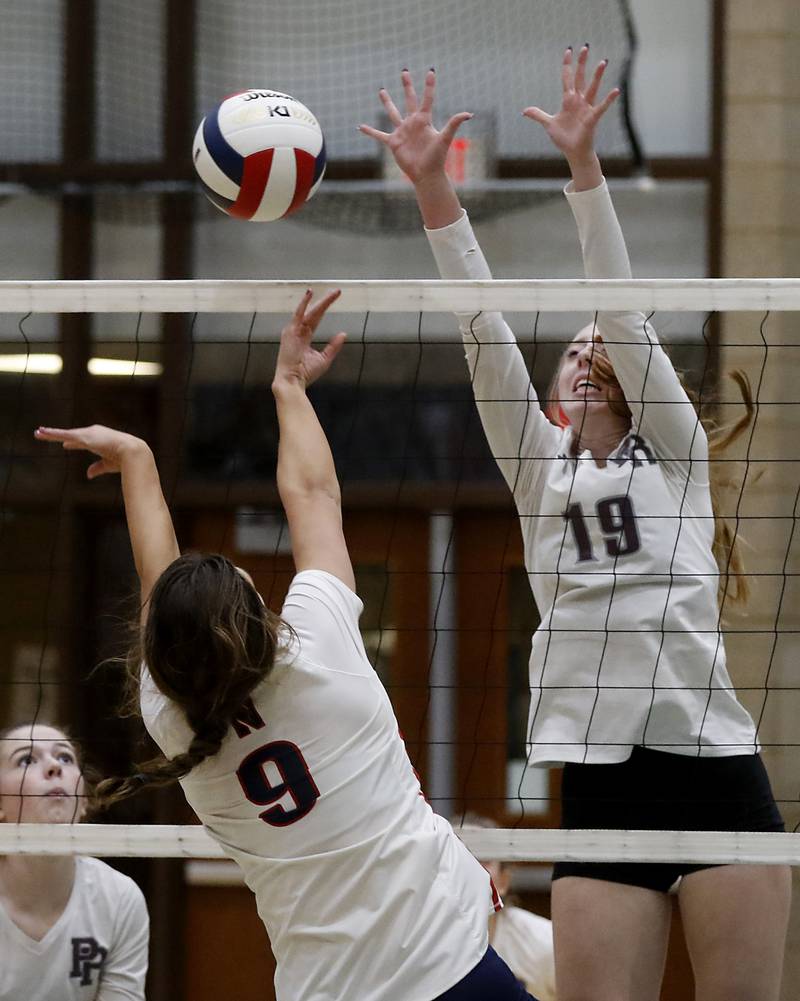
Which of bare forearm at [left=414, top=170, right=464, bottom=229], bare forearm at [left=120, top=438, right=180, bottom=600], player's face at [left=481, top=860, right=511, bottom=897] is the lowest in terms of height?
player's face at [left=481, top=860, right=511, bottom=897]

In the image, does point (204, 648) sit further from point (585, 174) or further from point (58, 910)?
point (58, 910)

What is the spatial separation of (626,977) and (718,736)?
0.50 metres

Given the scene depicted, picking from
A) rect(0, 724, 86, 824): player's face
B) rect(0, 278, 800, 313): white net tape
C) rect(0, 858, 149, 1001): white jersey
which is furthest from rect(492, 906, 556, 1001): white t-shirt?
rect(0, 278, 800, 313): white net tape

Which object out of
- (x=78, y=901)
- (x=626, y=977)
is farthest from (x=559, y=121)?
(x=78, y=901)

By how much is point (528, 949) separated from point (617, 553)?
2086 mm

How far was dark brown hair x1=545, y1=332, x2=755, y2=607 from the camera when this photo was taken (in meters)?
3.01

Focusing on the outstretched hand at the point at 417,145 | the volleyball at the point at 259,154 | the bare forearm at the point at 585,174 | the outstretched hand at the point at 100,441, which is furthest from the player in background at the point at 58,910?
the bare forearm at the point at 585,174

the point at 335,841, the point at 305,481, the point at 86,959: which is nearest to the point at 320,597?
the point at 305,481

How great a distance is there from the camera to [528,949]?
175 inches

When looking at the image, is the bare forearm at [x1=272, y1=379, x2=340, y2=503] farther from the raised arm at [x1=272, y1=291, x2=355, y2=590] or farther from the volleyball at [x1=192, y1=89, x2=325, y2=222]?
the volleyball at [x1=192, y1=89, x2=325, y2=222]

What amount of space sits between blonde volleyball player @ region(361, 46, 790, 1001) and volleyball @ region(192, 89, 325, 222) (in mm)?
236

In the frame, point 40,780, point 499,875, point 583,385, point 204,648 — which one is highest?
point 583,385

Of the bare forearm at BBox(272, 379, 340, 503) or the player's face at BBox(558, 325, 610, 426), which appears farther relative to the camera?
the player's face at BBox(558, 325, 610, 426)

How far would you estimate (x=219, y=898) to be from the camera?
19.9 feet
